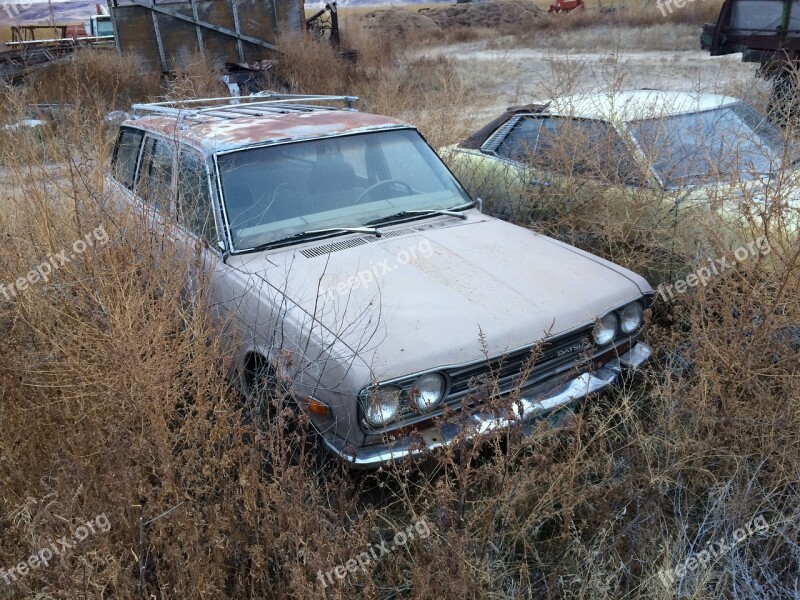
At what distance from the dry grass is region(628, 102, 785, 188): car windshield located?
132 cm

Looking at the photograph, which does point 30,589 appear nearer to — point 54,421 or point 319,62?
point 54,421

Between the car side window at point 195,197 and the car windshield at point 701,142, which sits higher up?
the car side window at point 195,197

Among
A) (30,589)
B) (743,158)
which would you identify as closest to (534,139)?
(743,158)

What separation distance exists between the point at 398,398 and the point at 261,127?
7.26ft

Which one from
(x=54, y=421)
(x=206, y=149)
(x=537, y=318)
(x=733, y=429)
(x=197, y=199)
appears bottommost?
(x=733, y=429)

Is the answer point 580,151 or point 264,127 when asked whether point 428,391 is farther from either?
point 580,151

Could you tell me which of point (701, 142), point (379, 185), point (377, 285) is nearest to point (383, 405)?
point (377, 285)

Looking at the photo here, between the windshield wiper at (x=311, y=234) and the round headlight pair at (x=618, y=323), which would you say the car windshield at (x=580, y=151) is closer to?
the round headlight pair at (x=618, y=323)

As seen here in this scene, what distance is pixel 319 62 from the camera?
1365 cm

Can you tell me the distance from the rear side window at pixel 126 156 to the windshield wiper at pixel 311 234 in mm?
1604

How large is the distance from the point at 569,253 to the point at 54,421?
2740 millimetres

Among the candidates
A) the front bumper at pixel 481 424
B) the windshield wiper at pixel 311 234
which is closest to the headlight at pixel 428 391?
the front bumper at pixel 481 424

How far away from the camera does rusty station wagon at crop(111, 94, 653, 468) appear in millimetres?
2635

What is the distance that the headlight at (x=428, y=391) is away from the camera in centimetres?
261
